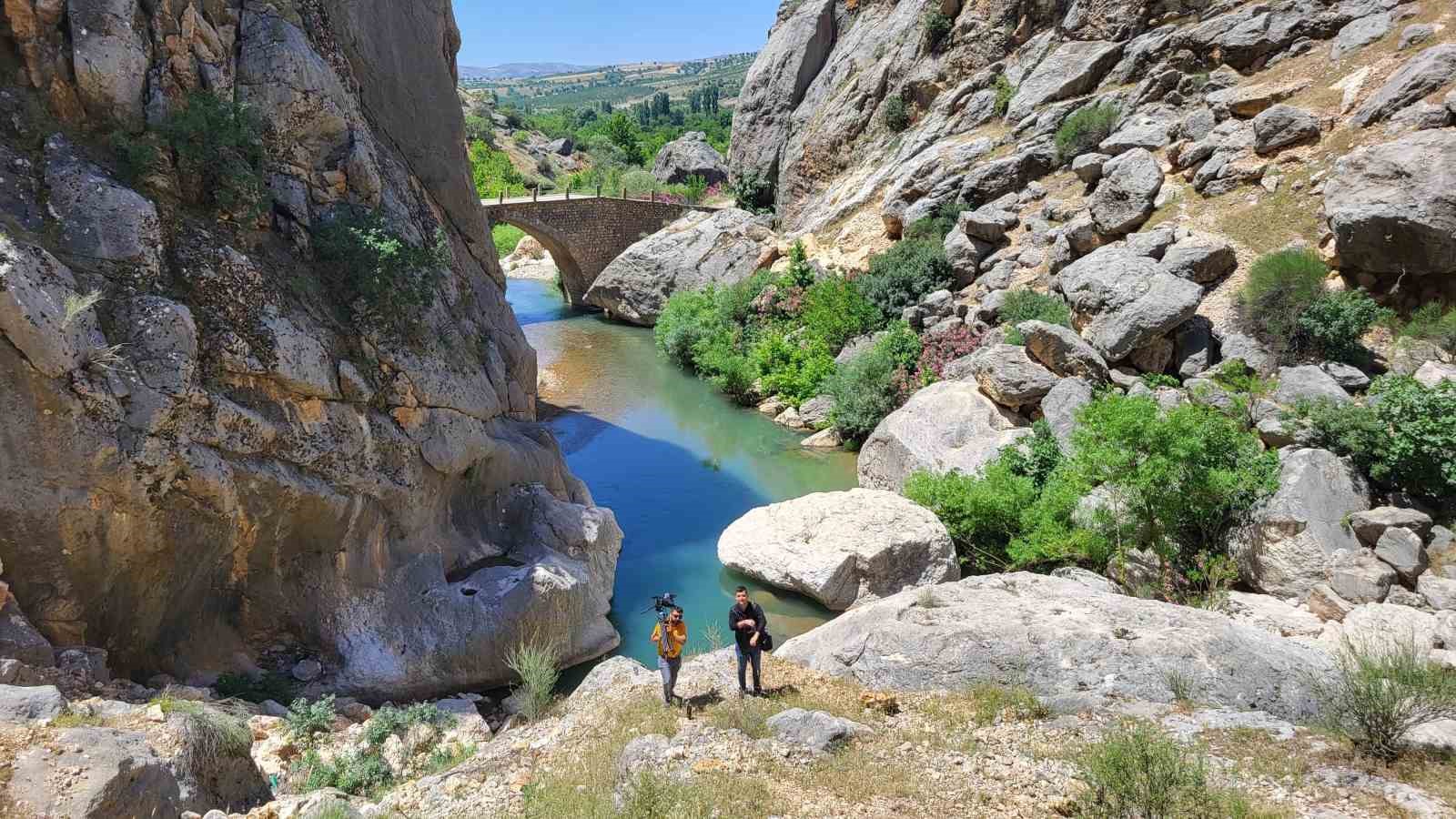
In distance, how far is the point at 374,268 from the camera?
36.1 ft

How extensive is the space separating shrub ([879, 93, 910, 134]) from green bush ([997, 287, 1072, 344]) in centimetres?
1358

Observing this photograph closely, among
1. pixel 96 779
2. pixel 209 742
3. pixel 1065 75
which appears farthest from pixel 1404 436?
pixel 1065 75

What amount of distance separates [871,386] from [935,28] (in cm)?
1722

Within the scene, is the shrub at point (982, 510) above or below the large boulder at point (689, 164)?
below

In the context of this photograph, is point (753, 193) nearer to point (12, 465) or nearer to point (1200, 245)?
point (1200, 245)

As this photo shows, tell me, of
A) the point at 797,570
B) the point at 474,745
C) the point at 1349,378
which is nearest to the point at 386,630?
the point at 474,745

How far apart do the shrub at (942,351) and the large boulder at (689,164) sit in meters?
34.8

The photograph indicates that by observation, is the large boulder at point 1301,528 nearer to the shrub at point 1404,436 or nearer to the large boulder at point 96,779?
the shrub at point 1404,436

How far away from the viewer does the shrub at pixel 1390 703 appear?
6.35 metres

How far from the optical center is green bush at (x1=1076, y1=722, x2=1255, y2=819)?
5586mm

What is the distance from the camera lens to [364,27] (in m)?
13.3

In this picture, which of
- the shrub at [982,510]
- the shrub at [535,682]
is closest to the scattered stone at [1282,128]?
the shrub at [982,510]

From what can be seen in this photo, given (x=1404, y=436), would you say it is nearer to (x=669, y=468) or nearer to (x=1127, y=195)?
(x=1127, y=195)

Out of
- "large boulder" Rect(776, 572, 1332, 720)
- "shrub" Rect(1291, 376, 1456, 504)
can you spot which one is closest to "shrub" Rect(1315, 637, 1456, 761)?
"large boulder" Rect(776, 572, 1332, 720)
